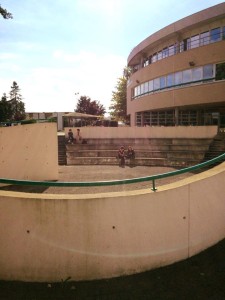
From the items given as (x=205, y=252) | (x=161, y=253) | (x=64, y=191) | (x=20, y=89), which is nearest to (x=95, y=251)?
(x=161, y=253)

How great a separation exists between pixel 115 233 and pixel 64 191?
611 centimetres

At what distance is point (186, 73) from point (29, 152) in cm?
1551

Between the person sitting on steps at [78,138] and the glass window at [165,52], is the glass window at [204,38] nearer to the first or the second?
the glass window at [165,52]

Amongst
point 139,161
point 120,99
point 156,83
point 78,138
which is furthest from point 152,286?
point 120,99

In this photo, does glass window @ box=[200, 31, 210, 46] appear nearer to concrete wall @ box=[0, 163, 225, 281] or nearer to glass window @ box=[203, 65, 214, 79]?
glass window @ box=[203, 65, 214, 79]

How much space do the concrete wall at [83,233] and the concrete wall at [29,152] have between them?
8120mm

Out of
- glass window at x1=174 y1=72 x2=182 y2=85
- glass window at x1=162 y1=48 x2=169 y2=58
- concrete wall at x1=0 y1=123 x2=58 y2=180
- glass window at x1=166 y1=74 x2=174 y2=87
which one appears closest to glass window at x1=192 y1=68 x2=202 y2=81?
glass window at x1=174 y1=72 x2=182 y2=85

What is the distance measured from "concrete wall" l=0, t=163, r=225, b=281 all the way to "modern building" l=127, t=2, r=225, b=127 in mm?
18030

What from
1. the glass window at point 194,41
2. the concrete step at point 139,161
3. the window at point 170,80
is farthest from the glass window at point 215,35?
the concrete step at point 139,161

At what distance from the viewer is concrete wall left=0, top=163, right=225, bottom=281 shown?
3.85m

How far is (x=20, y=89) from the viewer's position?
Result: 9169cm

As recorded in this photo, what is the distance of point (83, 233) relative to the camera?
388cm

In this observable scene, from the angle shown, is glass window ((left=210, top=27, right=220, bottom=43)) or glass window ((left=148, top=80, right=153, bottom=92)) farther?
glass window ((left=148, top=80, right=153, bottom=92))

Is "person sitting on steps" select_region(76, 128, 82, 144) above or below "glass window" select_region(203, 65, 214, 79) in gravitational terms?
below
